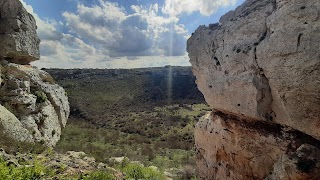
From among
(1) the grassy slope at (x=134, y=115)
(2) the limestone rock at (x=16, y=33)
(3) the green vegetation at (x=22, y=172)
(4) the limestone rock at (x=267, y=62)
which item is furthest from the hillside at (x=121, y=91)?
(3) the green vegetation at (x=22, y=172)

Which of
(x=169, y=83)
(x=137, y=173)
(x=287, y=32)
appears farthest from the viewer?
(x=169, y=83)

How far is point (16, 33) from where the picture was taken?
1997 centimetres

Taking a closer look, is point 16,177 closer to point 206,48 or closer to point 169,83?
point 206,48

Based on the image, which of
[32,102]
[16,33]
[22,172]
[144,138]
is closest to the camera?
[22,172]

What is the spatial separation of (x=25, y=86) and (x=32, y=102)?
47.8 inches

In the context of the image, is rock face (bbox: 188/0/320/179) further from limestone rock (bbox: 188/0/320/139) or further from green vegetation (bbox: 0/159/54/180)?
green vegetation (bbox: 0/159/54/180)

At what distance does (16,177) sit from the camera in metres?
8.29

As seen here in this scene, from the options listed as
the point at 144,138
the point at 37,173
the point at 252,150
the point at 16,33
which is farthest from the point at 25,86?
the point at 144,138

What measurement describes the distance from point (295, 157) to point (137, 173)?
717 centimetres

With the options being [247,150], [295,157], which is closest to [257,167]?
[247,150]

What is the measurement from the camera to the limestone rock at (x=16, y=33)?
64.2 feet

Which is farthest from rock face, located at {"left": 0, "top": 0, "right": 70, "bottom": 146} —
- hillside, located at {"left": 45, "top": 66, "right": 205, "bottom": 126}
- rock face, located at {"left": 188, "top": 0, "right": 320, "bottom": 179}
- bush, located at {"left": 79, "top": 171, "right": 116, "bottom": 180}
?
hillside, located at {"left": 45, "top": 66, "right": 205, "bottom": 126}

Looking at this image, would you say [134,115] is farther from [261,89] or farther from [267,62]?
[267,62]

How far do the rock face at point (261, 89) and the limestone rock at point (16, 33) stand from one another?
1125 cm
